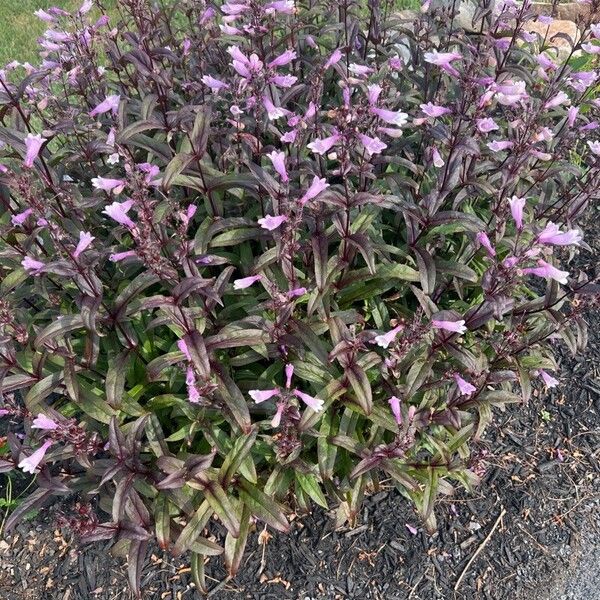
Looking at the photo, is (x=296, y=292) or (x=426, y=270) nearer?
(x=296, y=292)

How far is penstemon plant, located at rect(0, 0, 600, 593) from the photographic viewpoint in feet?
9.29

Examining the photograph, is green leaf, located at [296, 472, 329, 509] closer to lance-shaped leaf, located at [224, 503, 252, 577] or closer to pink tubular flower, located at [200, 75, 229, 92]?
lance-shaped leaf, located at [224, 503, 252, 577]

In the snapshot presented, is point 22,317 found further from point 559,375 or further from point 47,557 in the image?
point 559,375

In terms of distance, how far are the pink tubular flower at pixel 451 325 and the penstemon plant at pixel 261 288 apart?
8cm

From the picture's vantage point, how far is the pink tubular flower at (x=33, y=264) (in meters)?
2.79

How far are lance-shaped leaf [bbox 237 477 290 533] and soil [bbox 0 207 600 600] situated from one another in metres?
0.51

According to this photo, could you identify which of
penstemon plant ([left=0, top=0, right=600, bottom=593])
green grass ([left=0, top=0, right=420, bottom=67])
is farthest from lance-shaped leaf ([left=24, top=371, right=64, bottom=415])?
green grass ([left=0, top=0, right=420, bottom=67])

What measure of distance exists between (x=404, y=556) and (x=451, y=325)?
4.74 feet

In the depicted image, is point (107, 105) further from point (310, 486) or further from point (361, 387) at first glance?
point (310, 486)

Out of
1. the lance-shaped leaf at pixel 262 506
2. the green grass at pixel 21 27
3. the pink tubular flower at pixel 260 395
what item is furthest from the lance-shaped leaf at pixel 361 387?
the green grass at pixel 21 27

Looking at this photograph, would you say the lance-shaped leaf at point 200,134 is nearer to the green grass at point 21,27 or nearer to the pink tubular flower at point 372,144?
the pink tubular flower at point 372,144

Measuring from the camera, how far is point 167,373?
10.3 ft

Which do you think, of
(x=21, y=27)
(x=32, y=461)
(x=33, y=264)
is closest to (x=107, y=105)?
(x=33, y=264)

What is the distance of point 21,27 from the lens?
7.80m
